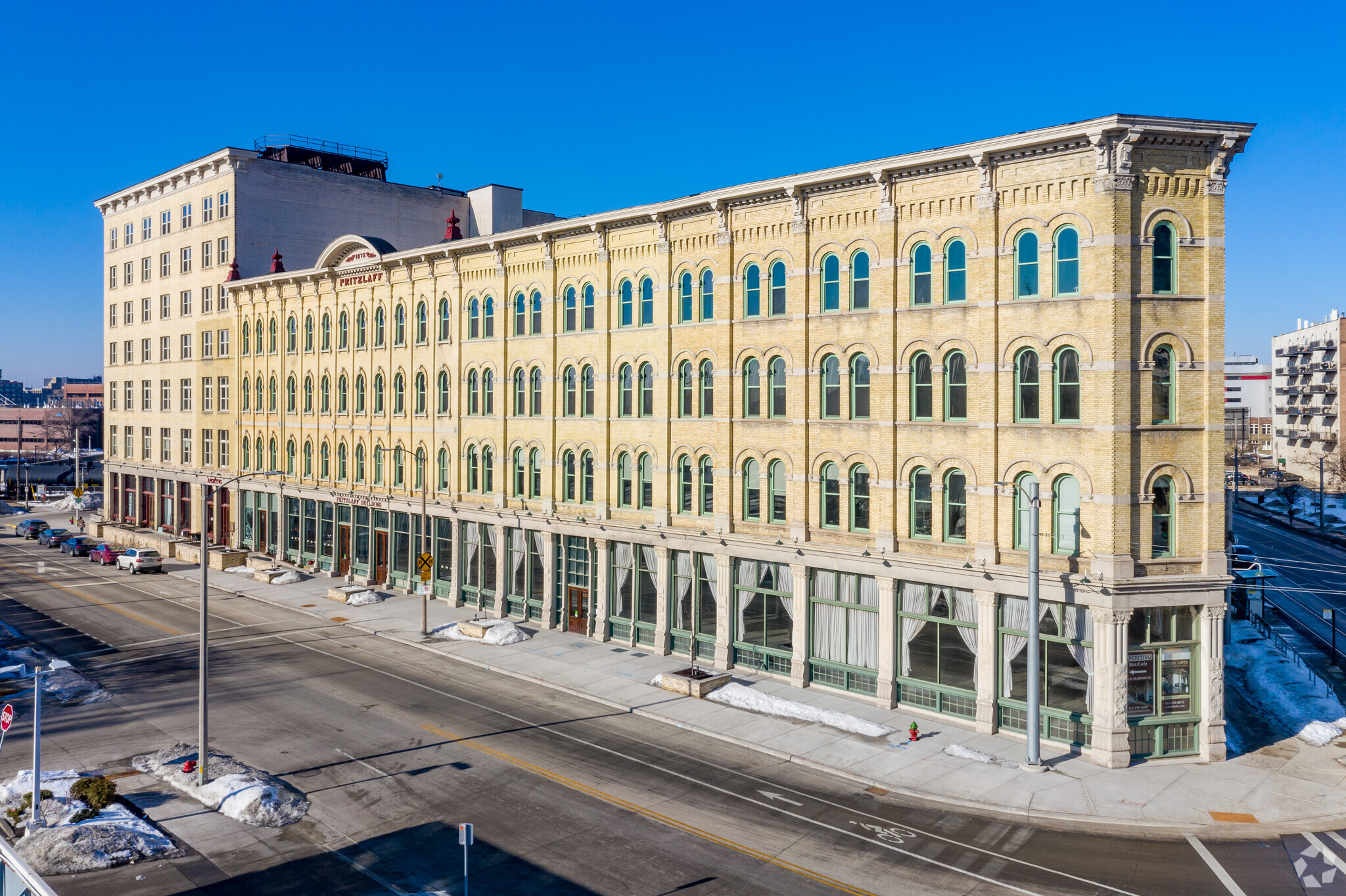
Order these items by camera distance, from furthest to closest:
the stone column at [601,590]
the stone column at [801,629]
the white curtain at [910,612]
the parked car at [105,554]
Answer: the parked car at [105,554] → the stone column at [601,590] → the stone column at [801,629] → the white curtain at [910,612]

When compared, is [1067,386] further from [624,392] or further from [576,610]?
[576,610]

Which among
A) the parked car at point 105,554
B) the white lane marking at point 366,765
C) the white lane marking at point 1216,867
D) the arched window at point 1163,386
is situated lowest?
the white lane marking at point 1216,867

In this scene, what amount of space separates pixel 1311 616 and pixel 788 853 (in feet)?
135

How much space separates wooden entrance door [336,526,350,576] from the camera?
54594 millimetres

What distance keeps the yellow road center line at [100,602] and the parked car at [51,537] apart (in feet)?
30.5

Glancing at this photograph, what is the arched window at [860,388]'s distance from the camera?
103 feet

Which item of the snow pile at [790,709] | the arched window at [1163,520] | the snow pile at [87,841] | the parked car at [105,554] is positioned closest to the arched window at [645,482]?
the snow pile at [790,709]

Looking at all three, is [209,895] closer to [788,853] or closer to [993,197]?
[788,853]

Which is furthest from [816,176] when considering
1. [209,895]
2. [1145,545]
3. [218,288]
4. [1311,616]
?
[218,288]

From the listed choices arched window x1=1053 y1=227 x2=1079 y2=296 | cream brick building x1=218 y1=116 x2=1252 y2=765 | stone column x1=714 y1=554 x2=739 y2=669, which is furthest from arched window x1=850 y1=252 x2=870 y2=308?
stone column x1=714 y1=554 x2=739 y2=669

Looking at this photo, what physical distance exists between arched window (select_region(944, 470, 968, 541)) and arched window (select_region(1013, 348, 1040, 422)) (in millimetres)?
2632

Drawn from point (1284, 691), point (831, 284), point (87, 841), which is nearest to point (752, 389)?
point (831, 284)

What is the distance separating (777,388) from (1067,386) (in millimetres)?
10244

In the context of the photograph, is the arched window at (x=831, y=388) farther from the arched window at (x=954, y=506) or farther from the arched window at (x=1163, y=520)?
the arched window at (x=1163, y=520)
